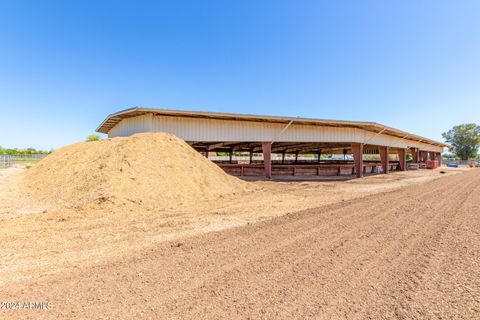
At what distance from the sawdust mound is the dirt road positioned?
483 centimetres

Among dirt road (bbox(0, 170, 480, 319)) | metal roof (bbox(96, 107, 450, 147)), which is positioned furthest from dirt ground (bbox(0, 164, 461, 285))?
metal roof (bbox(96, 107, 450, 147))

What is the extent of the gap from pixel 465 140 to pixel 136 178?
349 ft

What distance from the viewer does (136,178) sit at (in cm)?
980

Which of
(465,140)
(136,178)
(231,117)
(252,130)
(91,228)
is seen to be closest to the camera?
(91,228)

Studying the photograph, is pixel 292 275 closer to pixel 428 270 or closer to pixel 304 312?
pixel 304 312

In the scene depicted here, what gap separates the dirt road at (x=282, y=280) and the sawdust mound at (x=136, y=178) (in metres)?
4.83

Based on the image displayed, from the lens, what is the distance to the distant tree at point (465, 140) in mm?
75500

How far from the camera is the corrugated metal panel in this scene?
15.8 meters

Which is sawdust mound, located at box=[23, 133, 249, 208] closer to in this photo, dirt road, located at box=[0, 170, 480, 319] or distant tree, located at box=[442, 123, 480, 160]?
dirt road, located at box=[0, 170, 480, 319]

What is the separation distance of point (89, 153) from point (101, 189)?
6.03 metres

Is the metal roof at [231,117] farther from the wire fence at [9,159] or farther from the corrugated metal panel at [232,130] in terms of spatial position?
the wire fence at [9,159]

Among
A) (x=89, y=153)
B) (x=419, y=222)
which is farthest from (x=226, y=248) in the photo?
(x=89, y=153)

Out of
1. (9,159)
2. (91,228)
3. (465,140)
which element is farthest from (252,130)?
(465,140)

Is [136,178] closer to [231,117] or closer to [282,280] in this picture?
[282,280]
